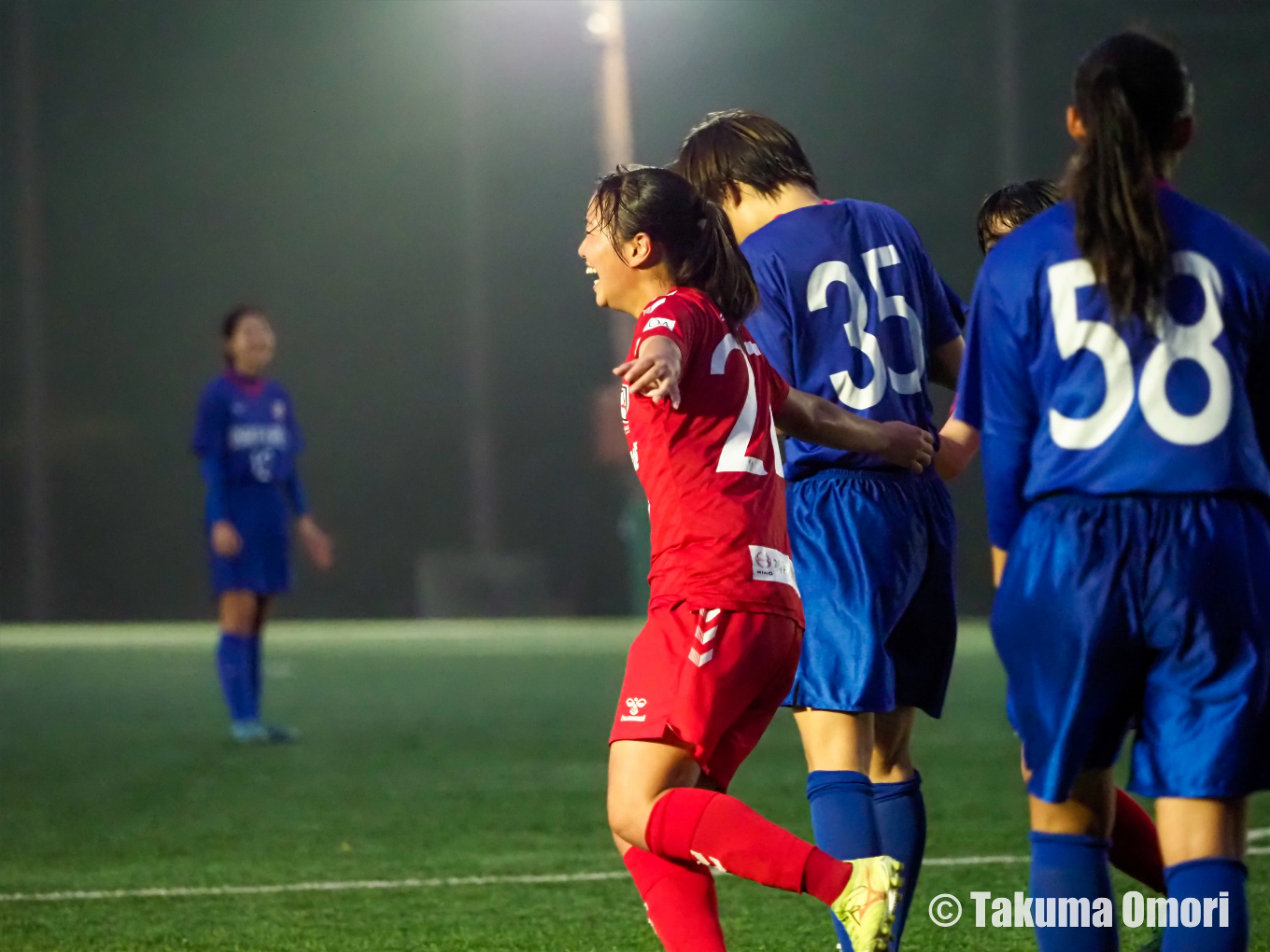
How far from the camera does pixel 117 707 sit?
9.79 metres

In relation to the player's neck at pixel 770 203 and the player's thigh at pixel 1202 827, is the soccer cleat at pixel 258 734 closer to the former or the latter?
the player's neck at pixel 770 203

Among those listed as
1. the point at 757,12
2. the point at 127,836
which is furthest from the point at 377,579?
the point at 127,836

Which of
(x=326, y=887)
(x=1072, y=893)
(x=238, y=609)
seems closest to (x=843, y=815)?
(x=1072, y=893)

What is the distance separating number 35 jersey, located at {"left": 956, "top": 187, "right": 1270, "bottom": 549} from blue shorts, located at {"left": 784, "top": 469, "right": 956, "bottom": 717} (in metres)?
0.89

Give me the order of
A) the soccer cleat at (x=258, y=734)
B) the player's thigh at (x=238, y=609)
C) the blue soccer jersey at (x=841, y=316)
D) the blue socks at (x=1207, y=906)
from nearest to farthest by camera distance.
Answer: the blue socks at (x=1207, y=906) < the blue soccer jersey at (x=841, y=316) < the soccer cleat at (x=258, y=734) < the player's thigh at (x=238, y=609)

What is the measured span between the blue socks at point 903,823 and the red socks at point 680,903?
624 mm

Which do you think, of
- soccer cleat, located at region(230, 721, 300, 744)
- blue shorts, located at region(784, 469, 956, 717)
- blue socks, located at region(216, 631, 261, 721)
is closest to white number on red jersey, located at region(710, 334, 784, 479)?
blue shorts, located at region(784, 469, 956, 717)

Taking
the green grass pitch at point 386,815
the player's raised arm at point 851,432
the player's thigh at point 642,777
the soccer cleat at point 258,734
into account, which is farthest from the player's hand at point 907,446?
the soccer cleat at point 258,734

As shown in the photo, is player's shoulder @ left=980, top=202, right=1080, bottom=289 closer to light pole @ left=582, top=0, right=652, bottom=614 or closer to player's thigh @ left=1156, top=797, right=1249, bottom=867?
player's thigh @ left=1156, top=797, right=1249, bottom=867

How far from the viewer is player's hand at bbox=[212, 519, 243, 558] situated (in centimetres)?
819

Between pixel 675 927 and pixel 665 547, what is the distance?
1.89ft

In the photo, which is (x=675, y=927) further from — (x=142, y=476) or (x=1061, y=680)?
(x=142, y=476)

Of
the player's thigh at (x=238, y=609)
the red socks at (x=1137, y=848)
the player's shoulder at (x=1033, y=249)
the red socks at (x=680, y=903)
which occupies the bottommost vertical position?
the player's thigh at (x=238, y=609)

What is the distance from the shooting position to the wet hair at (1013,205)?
11.8 feet
